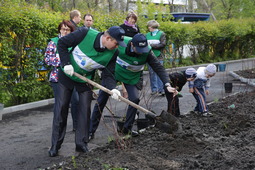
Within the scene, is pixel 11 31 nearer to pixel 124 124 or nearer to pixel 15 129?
pixel 15 129

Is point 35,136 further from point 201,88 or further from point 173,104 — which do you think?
point 201,88

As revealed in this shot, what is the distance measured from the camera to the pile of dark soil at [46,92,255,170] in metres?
4.80

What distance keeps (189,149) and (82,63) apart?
1960 mm

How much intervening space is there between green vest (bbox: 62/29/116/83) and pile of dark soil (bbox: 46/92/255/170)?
118 cm

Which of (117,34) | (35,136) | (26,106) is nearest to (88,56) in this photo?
(117,34)

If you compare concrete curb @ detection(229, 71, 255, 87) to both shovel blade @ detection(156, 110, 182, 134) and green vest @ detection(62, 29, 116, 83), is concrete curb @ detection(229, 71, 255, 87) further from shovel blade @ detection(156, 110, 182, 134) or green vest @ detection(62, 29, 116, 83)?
green vest @ detection(62, 29, 116, 83)

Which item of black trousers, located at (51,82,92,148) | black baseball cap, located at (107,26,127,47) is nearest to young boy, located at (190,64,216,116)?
black trousers, located at (51,82,92,148)

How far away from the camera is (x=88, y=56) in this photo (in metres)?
5.43

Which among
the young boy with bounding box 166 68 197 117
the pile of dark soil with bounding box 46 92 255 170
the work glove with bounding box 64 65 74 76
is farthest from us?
the young boy with bounding box 166 68 197 117

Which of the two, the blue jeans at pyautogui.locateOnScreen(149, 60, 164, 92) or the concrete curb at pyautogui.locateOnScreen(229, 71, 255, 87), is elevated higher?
the blue jeans at pyautogui.locateOnScreen(149, 60, 164, 92)

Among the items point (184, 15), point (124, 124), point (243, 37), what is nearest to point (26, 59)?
Answer: point (124, 124)

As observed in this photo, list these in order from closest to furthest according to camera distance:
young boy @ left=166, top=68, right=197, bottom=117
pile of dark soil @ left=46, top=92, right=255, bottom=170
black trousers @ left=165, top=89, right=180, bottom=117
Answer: pile of dark soil @ left=46, top=92, right=255, bottom=170
young boy @ left=166, top=68, right=197, bottom=117
black trousers @ left=165, top=89, right=180, bottom=117

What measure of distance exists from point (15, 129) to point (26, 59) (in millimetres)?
2930

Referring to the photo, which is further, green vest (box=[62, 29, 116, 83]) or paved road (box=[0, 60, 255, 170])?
paved road (box=[0, 60, 255, 170])
